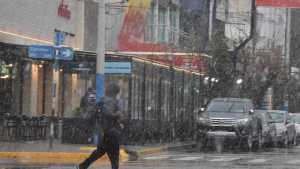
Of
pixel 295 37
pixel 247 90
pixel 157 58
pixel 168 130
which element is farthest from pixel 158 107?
pixel 295 37

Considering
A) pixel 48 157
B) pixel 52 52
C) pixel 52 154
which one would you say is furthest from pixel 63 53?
pixel 48 157

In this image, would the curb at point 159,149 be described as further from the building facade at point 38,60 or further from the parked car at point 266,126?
the building facade at point 38,60

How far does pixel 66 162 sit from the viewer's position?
1977 cm

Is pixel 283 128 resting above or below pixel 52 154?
below

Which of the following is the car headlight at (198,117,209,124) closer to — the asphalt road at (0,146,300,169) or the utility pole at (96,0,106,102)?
the asphalt road at (0,146,300,169)

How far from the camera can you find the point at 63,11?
33.1 meters

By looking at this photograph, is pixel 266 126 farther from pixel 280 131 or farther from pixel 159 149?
pixel 159 149

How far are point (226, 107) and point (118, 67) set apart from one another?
5.07 m

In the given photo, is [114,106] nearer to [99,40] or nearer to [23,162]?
[23,162]

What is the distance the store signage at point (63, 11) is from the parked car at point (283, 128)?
31.6 feet

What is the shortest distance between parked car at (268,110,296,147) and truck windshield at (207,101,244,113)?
12.4ft

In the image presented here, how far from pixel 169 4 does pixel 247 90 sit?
11516 millimetres

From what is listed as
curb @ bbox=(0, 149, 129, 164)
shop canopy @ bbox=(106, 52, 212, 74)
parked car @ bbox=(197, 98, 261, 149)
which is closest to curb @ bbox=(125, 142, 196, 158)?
parked car @ bbox=(197, 98, 261, 149)

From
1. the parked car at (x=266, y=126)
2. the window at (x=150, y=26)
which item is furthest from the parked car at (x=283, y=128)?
the window at (x=150, y=26)
